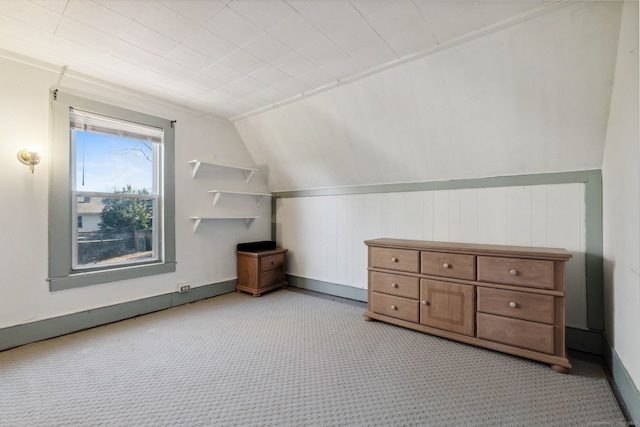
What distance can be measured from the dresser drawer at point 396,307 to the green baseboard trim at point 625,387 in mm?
1322

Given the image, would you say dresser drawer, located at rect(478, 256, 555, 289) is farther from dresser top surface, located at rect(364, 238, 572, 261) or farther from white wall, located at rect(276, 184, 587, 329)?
white wall, located at rect(276, 184, 587, 329)

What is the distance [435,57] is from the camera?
7.31 feet

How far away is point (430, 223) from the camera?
3184 millimetres

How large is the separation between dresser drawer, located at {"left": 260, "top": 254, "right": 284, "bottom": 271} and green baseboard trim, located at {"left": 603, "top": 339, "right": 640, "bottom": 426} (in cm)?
343

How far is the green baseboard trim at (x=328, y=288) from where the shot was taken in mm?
3711

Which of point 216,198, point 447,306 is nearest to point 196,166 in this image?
point 216,198

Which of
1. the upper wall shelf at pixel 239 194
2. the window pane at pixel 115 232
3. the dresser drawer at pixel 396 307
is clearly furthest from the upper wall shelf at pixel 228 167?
the dresser drawer at pixel 396 307

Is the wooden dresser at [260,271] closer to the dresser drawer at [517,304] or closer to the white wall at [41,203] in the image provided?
the white wall at [41,203]

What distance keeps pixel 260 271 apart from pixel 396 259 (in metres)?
1.92

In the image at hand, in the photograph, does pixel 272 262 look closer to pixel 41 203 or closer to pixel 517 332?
pixel 41 203

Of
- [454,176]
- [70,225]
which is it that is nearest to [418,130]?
[454,176]

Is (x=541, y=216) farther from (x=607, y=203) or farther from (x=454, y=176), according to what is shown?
(x=454, y=176)

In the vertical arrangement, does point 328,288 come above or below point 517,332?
below

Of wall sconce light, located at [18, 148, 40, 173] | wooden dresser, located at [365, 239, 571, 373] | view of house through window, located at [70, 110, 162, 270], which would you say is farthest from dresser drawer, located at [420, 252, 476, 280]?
wall sconce light, located at [18, 148, 40, 173]
